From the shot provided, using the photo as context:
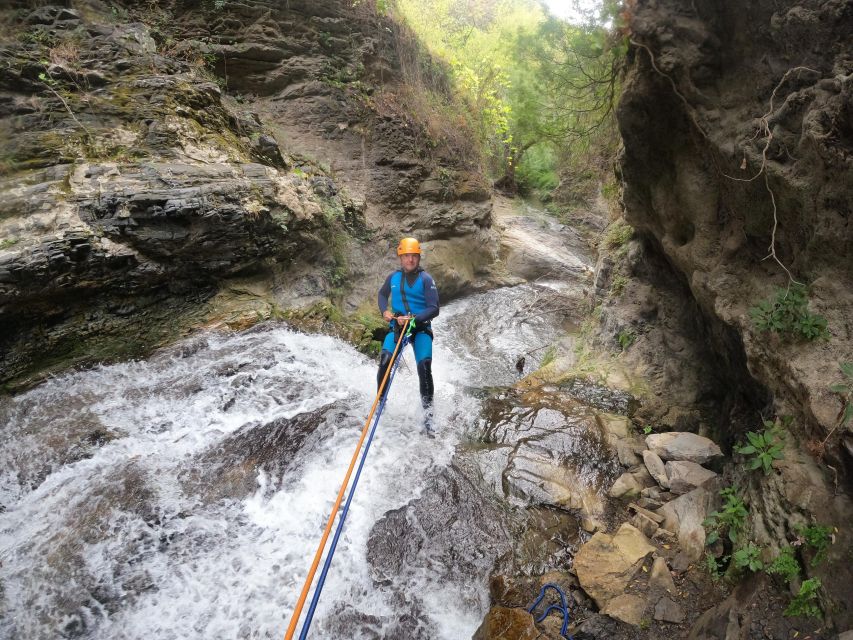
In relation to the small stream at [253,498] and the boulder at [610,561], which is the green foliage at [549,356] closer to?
the small stream at [253,498]

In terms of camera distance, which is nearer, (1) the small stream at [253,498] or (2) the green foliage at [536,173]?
(1) the small stream at [253,498]

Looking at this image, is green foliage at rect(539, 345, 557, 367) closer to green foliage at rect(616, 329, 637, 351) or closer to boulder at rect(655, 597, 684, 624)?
green foliage at rect(616, 329, 637, 351)

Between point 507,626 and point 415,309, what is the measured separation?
354 cm

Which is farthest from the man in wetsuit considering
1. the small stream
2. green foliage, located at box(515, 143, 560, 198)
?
green foliage, located at box(515, 143, 560, 198)

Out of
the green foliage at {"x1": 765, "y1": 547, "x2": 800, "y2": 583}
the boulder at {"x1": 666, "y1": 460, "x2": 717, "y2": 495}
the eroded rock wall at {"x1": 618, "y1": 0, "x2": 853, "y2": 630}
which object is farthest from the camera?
the boulder at {"x1": 666, "y1": 460, "x2": 717, "y2": 495}

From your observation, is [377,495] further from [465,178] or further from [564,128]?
[465,178]

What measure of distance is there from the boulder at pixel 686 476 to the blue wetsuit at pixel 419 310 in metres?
2.63

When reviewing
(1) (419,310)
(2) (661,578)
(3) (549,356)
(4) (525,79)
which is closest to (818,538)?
(2) (661,578)

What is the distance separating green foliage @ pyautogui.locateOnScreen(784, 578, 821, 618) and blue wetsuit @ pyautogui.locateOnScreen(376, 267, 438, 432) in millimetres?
3576

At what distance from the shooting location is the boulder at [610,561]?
10.1ft

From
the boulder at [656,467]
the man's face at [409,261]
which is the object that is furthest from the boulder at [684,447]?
the man's face at [409,261]

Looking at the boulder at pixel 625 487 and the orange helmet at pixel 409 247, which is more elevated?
the orange helmet at pixel 409 247

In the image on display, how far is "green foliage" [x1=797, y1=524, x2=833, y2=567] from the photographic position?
2375mm

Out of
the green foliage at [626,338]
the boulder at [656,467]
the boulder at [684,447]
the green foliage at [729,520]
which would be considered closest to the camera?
the green foliage at [729,520]
